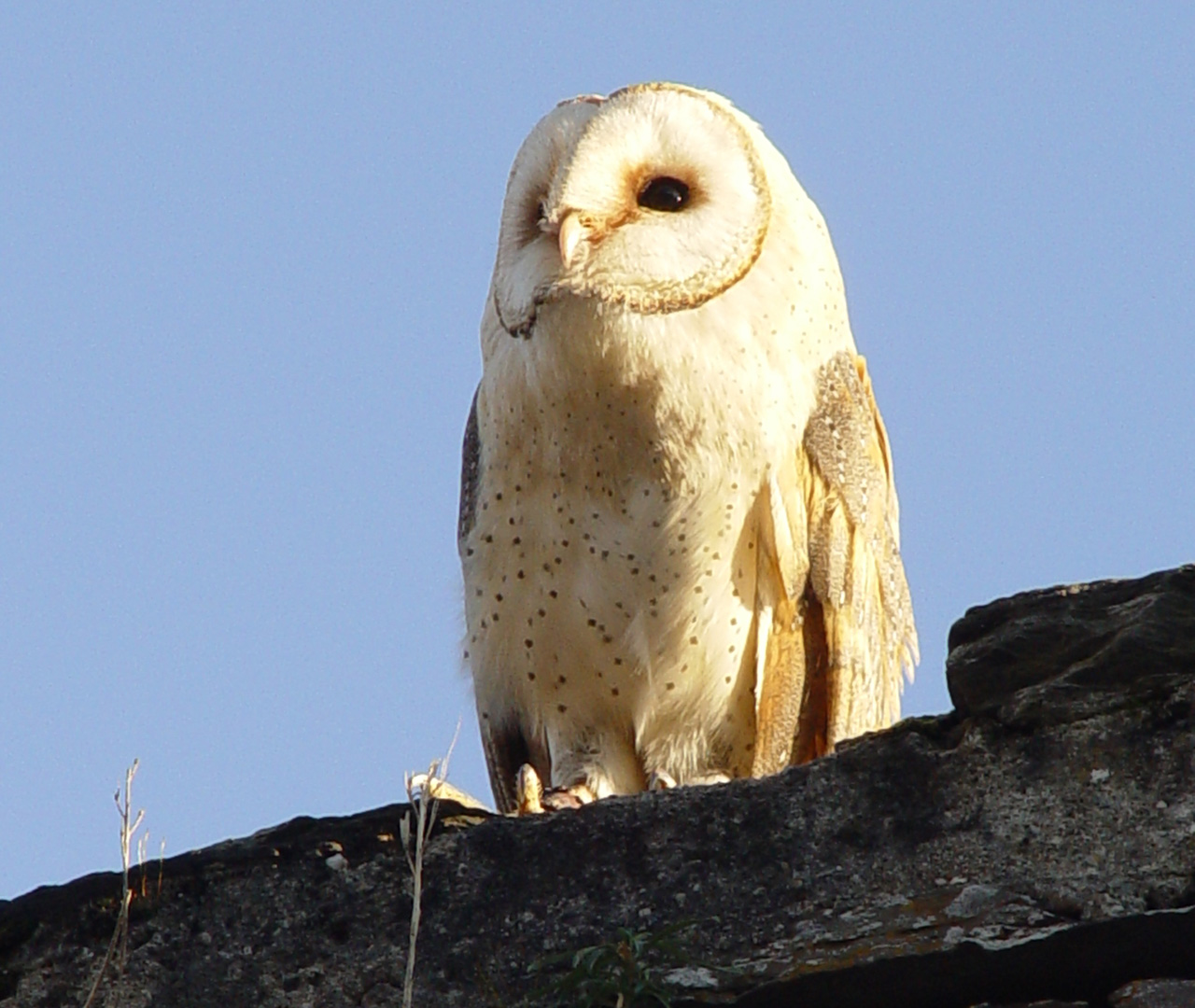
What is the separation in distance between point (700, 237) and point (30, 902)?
2.60m

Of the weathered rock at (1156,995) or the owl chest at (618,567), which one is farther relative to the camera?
the owl chest at (618,567)

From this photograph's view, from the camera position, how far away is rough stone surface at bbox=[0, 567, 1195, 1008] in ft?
9.76

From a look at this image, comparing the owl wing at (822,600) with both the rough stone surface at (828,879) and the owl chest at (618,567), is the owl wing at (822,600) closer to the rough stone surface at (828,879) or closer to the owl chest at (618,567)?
the owl chest at (618,567)

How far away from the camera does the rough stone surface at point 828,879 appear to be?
9.76ft

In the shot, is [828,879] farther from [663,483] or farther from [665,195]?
[665,195]

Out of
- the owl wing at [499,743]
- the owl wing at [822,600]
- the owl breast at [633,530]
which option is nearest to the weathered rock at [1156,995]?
the owl wing at [822,600]

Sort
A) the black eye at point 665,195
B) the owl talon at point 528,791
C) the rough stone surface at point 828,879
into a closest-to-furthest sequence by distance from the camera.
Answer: the rough stone surface at point 828,879 < the owl talon at point 528,791 < the black eye at point 665,195

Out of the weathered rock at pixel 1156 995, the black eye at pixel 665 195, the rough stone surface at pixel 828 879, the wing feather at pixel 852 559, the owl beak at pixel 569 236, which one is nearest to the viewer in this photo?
the weathered rock at pixel 1156 995

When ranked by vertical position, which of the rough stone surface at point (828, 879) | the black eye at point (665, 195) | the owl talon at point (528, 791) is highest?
the black eye at point (665, 195)

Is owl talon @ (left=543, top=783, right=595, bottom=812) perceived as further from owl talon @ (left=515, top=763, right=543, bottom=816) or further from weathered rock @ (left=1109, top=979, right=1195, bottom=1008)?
weathered rock @ (left=1109, top=979, right=1195, bottom=1008)

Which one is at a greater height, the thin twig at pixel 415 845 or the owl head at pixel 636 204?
the owl head at pixel 636 204

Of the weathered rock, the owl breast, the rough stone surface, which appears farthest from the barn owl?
the weathered rock

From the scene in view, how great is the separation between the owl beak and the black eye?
0.31 metres

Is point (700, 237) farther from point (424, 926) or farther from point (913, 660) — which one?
point (424, 926)
